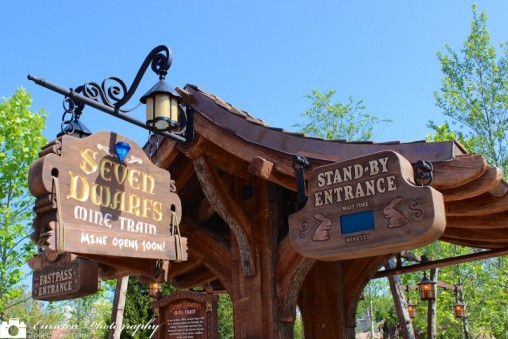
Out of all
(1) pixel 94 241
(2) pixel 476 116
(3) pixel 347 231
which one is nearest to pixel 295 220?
(3) pixel 347 231

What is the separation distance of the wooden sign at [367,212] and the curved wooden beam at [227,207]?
7.54 ft

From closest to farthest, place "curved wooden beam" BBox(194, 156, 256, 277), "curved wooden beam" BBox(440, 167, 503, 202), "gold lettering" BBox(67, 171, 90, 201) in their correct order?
"gold lettering" BBox(67, 171, 90, 201) < "curved wooden beam" BBox(440, 167, 503, 202) < "curved wooden beam" BBox(194, 156, 256, 277)

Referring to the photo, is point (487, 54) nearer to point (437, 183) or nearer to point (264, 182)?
point (264, 182)

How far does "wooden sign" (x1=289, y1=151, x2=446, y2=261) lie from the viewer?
342cm

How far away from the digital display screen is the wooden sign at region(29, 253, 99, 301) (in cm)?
211

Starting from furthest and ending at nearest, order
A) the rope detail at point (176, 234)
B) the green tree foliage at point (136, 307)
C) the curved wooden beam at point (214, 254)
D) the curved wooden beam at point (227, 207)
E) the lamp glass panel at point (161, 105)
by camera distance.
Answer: the green tree foliage at point (136, 307) → the curved wooden beam at point (214, 254) → the curved wooden beam at point (227, 207) → the lamp glass panel at point (161, 105) → the rope detail at point (176, 234)

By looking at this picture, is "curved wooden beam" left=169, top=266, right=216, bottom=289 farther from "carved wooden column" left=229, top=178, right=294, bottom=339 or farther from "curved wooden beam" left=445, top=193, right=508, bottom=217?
"curved wooden beam" left=445, top=193, right=508, bottom=217

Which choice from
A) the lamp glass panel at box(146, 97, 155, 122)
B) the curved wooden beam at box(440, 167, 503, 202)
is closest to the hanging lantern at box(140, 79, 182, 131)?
the lamp glass panel at box(146, 97, 155, 122)

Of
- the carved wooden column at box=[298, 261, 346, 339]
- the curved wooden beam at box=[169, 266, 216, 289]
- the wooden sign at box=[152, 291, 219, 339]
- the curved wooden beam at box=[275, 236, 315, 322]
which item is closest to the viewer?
the curved wooden beam at box=[275, 236, 315, 322]

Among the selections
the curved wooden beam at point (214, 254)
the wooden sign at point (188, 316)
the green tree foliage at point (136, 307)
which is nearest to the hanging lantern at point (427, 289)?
the wooden sign at point (188, 316)

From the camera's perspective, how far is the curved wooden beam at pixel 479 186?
4031mm

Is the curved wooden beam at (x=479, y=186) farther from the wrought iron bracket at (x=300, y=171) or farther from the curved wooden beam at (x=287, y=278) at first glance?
the curved wooden beam at (x=287, y=278)

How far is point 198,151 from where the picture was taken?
613cm

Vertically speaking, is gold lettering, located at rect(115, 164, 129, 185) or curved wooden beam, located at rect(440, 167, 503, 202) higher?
gold lettering, located at rect(115, 164, 129, 185)
